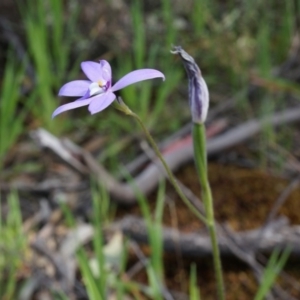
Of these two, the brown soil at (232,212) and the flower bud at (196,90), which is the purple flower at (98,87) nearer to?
the flower bud at (196,90)

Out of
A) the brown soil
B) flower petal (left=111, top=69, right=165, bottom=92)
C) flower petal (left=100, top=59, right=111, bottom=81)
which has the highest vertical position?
flower petal (left=111, top=69, right=165, bottom=92)

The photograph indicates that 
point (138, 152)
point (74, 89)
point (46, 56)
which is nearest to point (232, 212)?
point (138, 152)

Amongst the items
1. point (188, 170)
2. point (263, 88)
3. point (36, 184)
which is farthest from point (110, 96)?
point (263, 88)

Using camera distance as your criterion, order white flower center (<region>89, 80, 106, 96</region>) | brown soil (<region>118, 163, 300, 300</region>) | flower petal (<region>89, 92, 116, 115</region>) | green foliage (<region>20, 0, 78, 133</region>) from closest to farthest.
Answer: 1. flower petal (<region>89, 92, 116, 115</region>)
2. white flower center (<region>89, 80, 106, 96</region>)
3. brown soil (<region>118, 163, 300, 300</region>)
4. green foliage (<region>20, 0, 78, 133</region>)

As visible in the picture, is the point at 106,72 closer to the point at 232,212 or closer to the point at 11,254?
the point at 11,254

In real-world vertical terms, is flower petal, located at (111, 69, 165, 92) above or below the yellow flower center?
above

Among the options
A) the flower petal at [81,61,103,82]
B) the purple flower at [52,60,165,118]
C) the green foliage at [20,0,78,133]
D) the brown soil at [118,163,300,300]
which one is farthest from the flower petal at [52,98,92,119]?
the green foliage at [20,0,78,133]

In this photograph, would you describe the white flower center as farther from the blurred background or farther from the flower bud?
the blurred background
